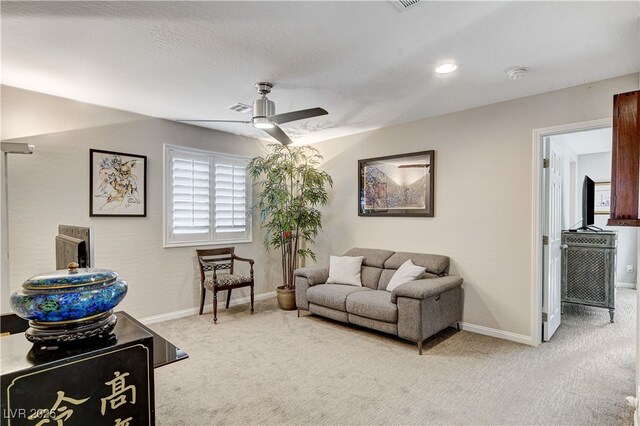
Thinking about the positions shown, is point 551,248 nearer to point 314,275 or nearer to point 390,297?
point 390,297

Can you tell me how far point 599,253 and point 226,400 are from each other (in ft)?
15.5

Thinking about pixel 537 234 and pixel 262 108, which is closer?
pixel 262 108

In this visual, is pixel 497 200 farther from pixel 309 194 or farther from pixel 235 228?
pixel 235 228

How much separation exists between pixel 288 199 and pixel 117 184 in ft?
6.96

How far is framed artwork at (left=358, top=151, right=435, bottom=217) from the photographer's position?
422 centimetres

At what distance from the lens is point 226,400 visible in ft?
8.01

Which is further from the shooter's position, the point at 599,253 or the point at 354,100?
the point at 599,253

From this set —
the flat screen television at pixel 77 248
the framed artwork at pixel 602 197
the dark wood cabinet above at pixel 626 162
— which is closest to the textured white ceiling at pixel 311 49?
the dark wood cabinet above at pixel 626 162

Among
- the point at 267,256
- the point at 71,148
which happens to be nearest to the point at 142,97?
the point at 71,148

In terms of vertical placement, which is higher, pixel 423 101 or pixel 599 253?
pixel 423 101

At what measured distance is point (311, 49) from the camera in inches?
97.7

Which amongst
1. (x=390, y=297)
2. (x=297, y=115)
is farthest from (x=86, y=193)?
(x=390, y=297)

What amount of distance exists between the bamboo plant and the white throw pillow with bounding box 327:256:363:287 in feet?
2.38

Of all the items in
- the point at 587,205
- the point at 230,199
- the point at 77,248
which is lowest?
the point at 77,248
